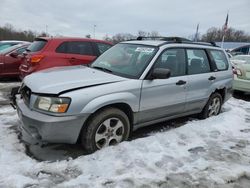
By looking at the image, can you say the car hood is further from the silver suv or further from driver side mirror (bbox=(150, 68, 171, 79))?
driver side mirror (bbox=(150, 68, 171, 79))

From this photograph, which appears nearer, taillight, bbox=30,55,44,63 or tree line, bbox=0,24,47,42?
taillight, bbox=30,55,44,63

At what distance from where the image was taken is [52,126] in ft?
10.6

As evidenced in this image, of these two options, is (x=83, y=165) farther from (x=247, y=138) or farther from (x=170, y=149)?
(x=247, y=138)

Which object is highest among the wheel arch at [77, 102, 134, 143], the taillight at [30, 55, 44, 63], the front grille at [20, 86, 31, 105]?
the taillight at [30, 55, 44, 63]

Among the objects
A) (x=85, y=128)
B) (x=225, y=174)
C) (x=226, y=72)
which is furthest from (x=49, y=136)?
(x=226, y=72)

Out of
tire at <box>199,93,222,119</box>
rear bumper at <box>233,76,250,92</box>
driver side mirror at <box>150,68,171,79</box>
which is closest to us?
driver side mirror at <box>150,68,171,79</box>

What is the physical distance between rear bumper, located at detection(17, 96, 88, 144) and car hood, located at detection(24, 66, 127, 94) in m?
0.34

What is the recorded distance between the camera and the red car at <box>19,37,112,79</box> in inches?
273

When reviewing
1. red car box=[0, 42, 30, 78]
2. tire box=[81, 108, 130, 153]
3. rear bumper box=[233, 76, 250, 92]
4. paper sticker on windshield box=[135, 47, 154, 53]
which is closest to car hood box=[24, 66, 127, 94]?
tire box=[81, 108, 130, 153]

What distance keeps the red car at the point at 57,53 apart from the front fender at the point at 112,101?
318cm

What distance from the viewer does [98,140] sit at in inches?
146

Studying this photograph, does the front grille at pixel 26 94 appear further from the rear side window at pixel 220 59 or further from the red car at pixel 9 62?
the red car at pixel 9 62

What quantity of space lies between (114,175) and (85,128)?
78cm

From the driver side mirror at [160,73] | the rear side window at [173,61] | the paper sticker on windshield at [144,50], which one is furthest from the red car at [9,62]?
the driver side mirror at [160,73]
